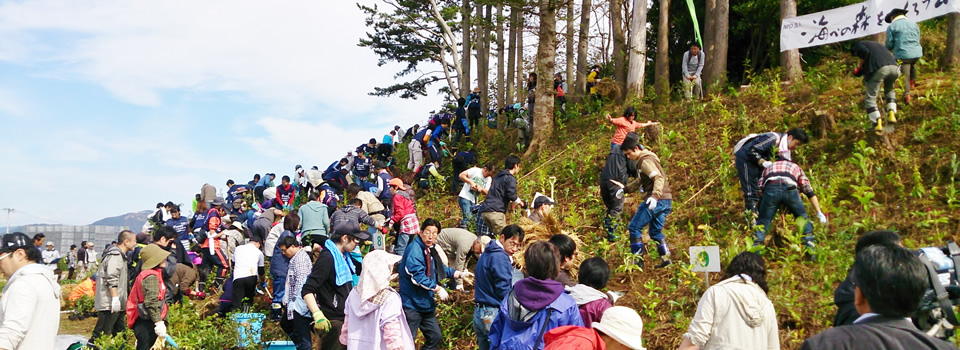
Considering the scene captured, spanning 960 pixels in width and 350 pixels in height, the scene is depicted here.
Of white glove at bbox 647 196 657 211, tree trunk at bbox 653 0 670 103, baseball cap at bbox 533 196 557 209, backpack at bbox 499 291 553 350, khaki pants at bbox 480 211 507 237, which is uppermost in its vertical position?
tree trunk at bbox 653 0 670 103

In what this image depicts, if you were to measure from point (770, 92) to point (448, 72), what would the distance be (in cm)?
1967

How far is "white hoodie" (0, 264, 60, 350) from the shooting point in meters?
5.12

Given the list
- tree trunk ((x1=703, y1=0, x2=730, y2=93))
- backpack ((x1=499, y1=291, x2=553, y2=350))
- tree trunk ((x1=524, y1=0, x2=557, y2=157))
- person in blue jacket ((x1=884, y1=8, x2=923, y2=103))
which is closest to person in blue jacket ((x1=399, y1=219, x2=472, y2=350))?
backpack ((x1=499, y1=291, x2=553, y2=350))

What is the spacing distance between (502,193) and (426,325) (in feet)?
9.80

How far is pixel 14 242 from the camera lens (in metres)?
5.66

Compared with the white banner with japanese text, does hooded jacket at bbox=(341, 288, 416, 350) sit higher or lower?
lower

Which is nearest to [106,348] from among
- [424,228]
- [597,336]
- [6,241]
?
[6,241]

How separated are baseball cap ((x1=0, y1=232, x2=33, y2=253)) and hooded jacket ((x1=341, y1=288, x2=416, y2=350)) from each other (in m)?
2.59

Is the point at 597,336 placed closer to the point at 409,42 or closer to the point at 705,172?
the point at 705,172

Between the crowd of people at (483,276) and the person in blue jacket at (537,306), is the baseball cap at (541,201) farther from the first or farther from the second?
the person in blue jacket at (537,306)

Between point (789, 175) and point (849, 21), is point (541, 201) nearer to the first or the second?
point (789, 175)

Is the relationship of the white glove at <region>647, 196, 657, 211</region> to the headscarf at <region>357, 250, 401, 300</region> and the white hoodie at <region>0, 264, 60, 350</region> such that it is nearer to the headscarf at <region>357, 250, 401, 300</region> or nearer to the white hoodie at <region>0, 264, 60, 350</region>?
the headscarf at <region>357, 250, 401, 300</region>

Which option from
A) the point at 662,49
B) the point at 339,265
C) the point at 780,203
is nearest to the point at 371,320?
the point at 339,265

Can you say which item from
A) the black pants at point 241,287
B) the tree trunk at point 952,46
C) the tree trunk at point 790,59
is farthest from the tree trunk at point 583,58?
the black pants at point 241,287
